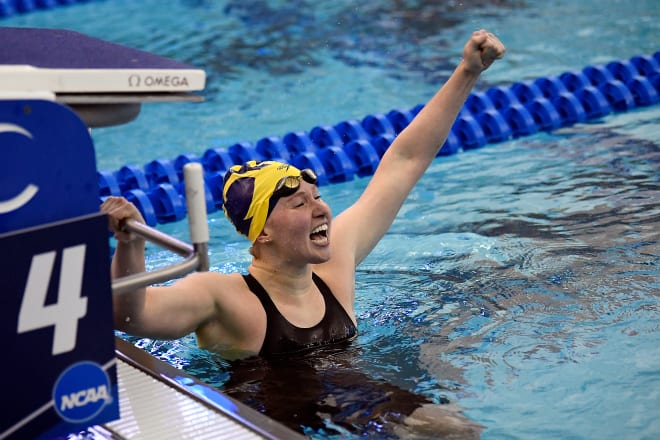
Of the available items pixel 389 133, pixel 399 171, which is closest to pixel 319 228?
pixel 399 171

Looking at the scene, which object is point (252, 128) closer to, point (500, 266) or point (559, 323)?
point (500, 266)

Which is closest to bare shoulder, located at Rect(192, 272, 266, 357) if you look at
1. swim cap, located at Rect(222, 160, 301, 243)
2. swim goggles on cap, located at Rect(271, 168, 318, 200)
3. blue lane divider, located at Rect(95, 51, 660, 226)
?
swim cap, located at Rect(222, 160, 301, 243)

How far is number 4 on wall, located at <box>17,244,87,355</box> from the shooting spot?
1722mm

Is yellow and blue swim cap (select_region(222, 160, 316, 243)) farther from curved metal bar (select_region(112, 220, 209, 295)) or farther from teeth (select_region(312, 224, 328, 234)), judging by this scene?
curved metal bar (select_region(112, 220, 209, 295))

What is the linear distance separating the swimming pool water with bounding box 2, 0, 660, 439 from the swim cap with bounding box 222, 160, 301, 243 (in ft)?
1.52

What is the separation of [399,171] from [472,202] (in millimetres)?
1995

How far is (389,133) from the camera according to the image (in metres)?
6.34

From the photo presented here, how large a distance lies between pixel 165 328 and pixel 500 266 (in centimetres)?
192

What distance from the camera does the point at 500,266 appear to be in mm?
4207

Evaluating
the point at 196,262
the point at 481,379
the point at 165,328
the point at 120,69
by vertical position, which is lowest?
the point at 481,379

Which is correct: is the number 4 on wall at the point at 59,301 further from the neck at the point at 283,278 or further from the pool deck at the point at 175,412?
the neck at the point at 283,278

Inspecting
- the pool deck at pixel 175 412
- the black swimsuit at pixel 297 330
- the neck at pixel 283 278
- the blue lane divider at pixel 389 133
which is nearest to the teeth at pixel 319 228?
the neck at pixel 283 278

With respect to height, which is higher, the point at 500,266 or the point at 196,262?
the point at 196,262

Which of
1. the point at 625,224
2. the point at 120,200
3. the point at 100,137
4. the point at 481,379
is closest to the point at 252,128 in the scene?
the point at 100,137
